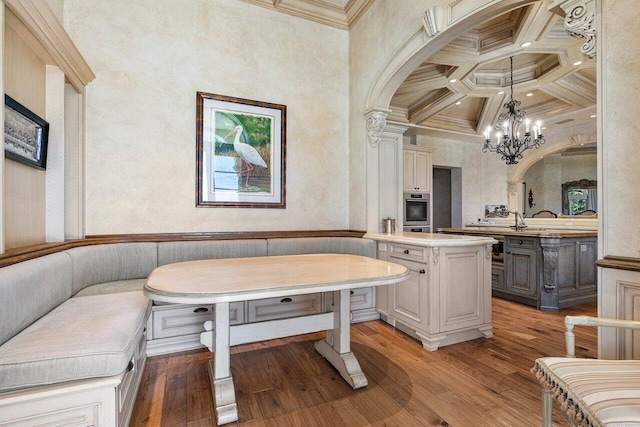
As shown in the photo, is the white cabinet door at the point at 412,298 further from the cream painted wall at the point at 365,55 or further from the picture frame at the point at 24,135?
the picture frame at the point at 24,135

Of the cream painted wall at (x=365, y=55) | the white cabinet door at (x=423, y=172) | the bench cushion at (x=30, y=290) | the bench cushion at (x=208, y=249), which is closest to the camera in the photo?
→ the bench cushion at (x=30, y=290)

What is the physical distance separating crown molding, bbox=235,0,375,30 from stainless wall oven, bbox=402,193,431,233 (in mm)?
2806

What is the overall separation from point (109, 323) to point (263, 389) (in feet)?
3.27

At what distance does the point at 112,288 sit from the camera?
7.32 feet

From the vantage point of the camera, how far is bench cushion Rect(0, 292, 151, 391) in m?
1.16

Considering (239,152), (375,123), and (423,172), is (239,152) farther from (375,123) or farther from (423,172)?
(423,172)

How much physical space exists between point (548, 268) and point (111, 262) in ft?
14.8

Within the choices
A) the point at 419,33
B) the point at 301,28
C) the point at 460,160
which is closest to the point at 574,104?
the point at 460,160

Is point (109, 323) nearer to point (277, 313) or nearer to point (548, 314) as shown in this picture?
point (277, 313)

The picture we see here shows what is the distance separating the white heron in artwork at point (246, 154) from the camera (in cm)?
318

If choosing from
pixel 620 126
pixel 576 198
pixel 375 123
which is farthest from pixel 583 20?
pixel 576 198

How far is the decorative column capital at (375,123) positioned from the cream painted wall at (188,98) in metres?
0.47

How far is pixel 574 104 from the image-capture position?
18.0ft

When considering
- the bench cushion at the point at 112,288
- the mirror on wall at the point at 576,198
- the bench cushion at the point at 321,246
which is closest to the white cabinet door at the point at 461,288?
the bench cushion at the point at 321,246
